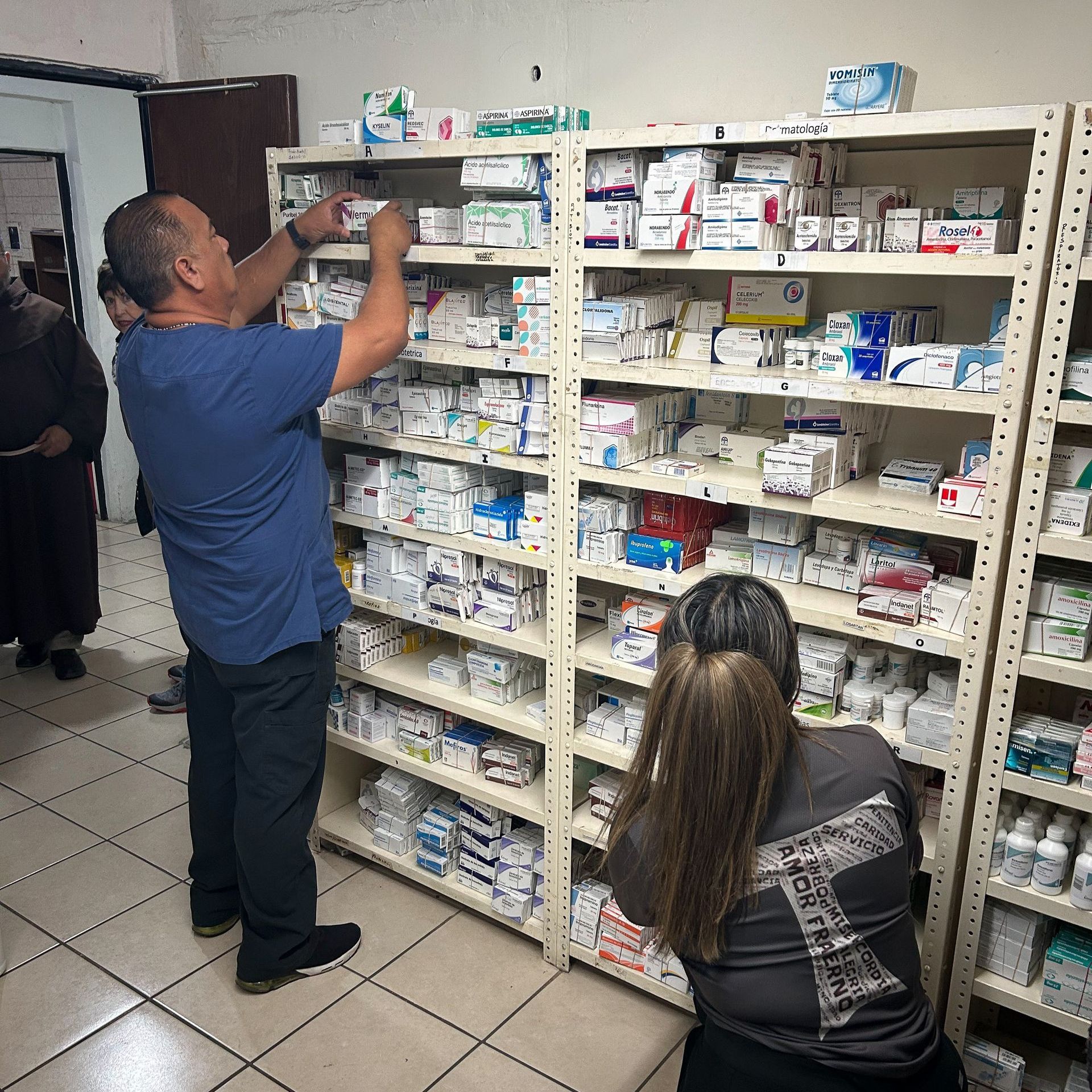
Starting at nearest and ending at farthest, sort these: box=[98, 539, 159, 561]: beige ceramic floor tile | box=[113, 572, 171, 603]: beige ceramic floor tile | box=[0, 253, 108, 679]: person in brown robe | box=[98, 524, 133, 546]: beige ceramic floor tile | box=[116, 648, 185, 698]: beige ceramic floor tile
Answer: box=[0, 253, 108, 679]: person in brown robe → box=[116, 648, 185, 698]: beige ceramic floor tile → box=[113, 572, 171, 603]: beige ceramic floor tile → box=[98, 539, 159, 561]: beige ceramic floor tile → box=[98, 524, 133, 546]: beige ceramic floor tile

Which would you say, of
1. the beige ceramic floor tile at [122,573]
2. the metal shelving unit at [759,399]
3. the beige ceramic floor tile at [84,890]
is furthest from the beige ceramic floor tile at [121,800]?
the beige ceramic floor tile at [122,573]

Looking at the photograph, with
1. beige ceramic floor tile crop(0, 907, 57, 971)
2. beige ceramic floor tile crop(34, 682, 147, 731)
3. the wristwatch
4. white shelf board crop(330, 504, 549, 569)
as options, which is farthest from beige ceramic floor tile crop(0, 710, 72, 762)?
the wristwatch

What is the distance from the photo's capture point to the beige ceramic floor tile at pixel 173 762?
413cm

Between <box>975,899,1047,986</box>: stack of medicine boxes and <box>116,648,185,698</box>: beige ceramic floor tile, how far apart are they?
12.7ft

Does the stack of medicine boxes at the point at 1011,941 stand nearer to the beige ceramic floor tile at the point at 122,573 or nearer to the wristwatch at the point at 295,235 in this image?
the wristwatch at the point at 295,235

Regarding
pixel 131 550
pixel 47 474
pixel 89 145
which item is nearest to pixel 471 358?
pixel 47 474

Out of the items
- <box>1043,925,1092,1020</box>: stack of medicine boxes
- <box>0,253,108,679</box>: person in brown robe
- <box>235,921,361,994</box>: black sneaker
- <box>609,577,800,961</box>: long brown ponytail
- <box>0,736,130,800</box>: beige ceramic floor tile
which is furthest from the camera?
<box>0,253,108,679</box>: person in brown robe

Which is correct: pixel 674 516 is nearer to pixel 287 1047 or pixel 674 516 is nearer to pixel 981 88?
pixel 981 88

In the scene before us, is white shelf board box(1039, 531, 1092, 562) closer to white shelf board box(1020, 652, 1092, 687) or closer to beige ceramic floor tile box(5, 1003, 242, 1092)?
white shelf board box(1020, 652, 1092, 687)

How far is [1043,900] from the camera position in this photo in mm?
2197

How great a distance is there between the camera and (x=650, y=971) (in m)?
2.85

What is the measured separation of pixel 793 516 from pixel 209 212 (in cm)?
255

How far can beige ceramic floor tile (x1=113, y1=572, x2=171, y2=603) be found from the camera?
627 cm

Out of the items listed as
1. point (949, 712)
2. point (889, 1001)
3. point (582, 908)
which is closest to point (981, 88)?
point (949, 712)
